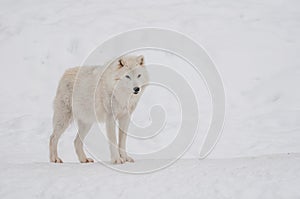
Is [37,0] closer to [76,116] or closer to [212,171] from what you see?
[76,116]

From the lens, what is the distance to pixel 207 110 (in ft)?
36.2

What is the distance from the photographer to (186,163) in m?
5.82

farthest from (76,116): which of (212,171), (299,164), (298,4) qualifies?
(298,4)

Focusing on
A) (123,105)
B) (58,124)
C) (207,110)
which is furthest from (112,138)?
(207,110)

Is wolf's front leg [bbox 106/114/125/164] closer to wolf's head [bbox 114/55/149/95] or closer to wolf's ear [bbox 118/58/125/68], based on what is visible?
wolf's head [bbox 114/55/149/95]

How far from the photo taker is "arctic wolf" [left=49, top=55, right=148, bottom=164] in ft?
20.7

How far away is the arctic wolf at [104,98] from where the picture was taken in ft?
20.7

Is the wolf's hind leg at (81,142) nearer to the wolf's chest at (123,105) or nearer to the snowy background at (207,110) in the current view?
the snowy background at (207,110)

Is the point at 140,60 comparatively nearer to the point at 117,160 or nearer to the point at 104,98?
the point at 104,98

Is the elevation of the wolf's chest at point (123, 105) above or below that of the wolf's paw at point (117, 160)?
above

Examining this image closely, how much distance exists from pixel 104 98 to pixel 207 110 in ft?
16.4

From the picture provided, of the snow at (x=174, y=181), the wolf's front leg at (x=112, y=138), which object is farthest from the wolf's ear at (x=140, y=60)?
the snow at (x=174, y=181)

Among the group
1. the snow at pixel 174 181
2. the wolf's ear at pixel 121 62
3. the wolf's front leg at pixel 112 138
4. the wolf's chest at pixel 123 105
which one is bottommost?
the snow at pixel 174 181

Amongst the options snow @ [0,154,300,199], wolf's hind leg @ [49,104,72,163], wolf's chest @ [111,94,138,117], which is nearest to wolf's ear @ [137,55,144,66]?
wolf's chest @ [111,94,138,117]
